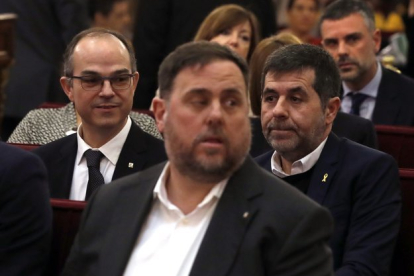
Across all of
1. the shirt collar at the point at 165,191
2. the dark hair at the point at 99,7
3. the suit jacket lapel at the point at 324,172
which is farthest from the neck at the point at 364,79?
the dark hair at the point at 99,7

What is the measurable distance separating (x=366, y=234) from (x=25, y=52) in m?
4.37

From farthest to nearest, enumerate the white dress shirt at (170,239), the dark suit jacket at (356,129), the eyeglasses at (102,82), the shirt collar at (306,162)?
the dark suit jacket at (356,129), the eyeglasses at (102,82), the shirt collar at (306,162), the white dress shirt at (170,239)

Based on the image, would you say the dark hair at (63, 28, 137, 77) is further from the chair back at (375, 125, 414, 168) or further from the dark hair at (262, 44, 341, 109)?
the chair back at (375, 125, 414, 168)

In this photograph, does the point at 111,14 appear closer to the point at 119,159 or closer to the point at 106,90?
the point at 106,90

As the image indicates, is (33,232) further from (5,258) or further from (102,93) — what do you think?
(102,93)

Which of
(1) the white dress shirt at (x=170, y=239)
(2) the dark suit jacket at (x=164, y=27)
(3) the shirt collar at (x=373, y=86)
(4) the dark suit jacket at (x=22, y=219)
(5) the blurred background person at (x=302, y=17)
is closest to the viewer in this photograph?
(1) the white dress shirt at (x=170, y=239)

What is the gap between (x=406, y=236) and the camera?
13.8 feet

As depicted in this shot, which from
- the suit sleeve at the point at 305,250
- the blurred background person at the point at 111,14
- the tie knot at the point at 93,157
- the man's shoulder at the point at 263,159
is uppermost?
the suit sleeve at the point at 305,250

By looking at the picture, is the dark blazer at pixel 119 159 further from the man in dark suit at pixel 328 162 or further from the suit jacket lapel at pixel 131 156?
the man in dark suit at pixel 328 162

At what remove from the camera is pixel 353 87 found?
21.1 feet

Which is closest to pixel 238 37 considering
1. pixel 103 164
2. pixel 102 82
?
pixel 102 82

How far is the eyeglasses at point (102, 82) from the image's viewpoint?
455 cm

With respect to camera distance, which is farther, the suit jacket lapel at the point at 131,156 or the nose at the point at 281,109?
the suit jacket lapel at the point at 131,156

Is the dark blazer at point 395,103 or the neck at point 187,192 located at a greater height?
the neck at point 187,192
